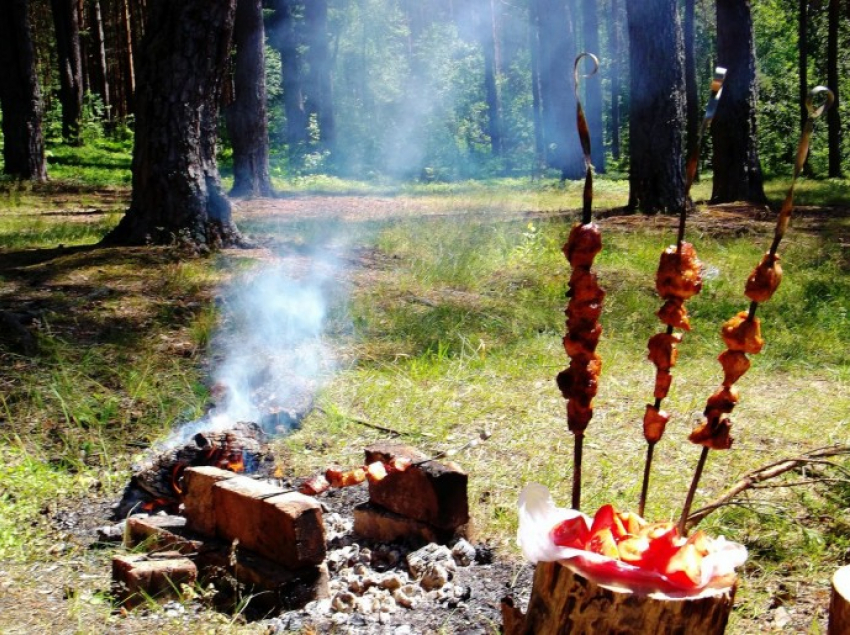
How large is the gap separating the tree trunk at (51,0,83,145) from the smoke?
51.3ft

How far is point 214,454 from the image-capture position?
3664mm

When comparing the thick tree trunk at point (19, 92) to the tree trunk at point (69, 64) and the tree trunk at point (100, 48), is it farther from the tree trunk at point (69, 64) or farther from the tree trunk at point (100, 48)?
the tree trunk at point (100, 48)

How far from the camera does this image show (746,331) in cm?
182

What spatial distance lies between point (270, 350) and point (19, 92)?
9458mm

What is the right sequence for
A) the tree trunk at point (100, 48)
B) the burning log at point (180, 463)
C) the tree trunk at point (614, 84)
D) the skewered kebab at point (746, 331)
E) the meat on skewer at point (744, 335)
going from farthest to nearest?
1. the tree trunk at point (614, 84)
2. the tree trunk at point (100, 48)
3. the burning log at point (180, 463)
4. the meat on skewer at point (744, 335)
5. the skewered kebab at point (746, 331)

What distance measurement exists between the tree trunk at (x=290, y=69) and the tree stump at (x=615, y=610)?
22350 millimetres

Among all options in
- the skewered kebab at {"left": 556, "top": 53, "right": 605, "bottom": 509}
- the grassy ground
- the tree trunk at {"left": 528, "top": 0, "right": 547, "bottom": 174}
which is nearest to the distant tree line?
the tree trunk at {"left": 528, "top": 0, "right": 547, "bottom": 174}

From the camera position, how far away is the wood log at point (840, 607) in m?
1.77

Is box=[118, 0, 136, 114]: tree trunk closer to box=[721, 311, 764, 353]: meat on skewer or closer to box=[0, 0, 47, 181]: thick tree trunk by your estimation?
box=[0, 0, 47, 181]: thick tree trunk

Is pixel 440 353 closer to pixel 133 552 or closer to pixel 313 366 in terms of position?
pixel 313 366

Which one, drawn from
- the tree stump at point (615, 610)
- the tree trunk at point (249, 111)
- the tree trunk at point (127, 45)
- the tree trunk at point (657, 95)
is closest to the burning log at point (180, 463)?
the tree stump at point (615, 610)

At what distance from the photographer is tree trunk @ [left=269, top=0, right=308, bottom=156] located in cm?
2434

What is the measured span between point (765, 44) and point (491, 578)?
3366 centimetres

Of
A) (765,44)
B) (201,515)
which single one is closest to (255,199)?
(201,515)
